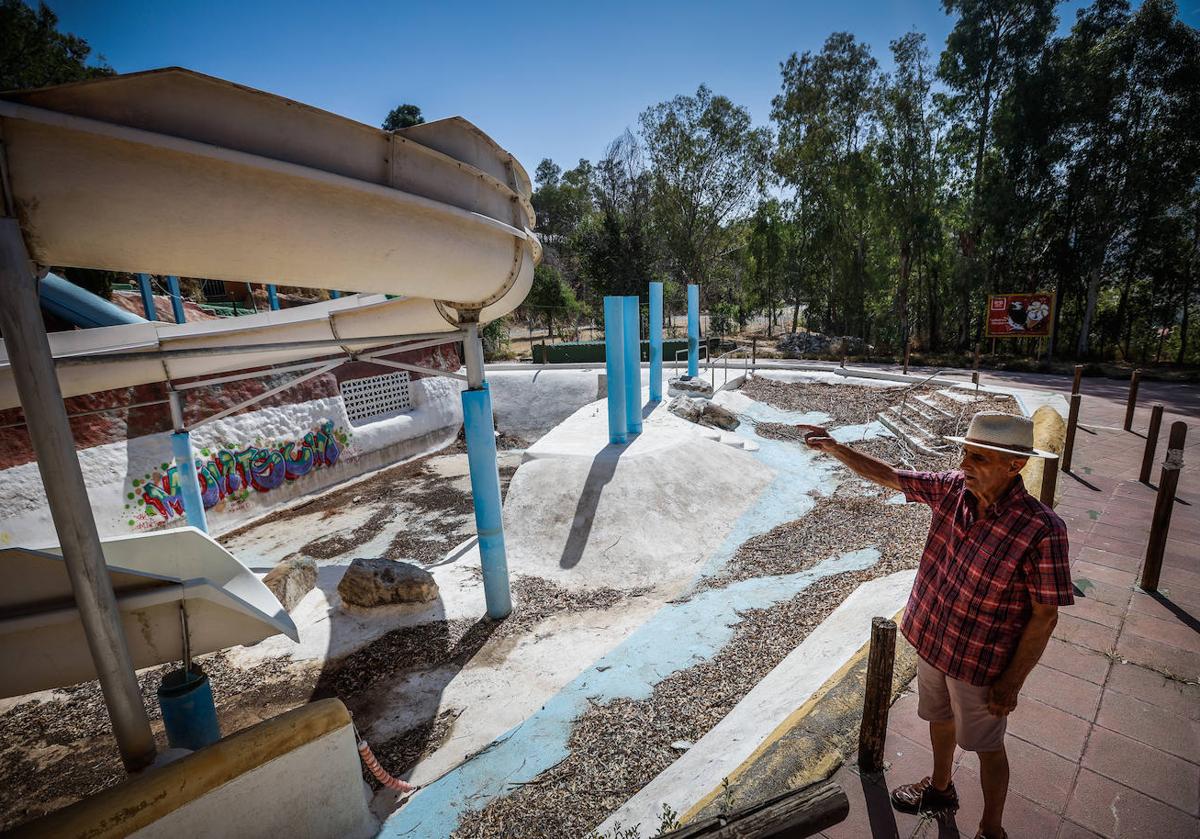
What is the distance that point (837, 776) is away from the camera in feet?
9.48

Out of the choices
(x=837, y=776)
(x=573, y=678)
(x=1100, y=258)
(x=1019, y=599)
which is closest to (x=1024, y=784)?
(x=837, y=776)

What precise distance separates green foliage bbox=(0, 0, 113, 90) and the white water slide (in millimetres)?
18353

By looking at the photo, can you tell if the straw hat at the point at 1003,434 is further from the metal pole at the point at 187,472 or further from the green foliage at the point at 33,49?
the green foliage at the point at 33,49

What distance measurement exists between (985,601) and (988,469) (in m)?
0.59

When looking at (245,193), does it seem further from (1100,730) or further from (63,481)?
(1100,730)

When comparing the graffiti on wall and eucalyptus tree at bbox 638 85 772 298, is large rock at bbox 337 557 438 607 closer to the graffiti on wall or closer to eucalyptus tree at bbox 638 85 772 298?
the graffiti on wall

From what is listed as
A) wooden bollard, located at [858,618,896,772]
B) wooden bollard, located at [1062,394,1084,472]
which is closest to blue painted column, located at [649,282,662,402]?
wooden bollard, located at [1062,394,1084,472]

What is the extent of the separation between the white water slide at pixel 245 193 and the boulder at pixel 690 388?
1202cm

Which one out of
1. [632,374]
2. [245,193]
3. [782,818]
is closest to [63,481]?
[245,193]

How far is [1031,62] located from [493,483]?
28195 mm

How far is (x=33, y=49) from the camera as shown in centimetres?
1609

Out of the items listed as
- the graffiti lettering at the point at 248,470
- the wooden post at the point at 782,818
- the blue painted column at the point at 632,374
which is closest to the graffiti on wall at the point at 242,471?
the graffiti lettering at the point at 248,470

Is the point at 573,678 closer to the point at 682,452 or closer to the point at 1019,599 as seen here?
the point at 1019,599

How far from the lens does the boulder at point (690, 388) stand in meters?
17.0
